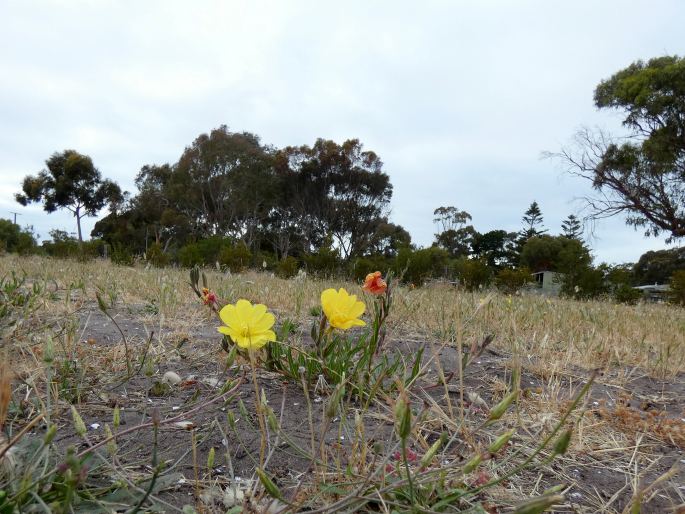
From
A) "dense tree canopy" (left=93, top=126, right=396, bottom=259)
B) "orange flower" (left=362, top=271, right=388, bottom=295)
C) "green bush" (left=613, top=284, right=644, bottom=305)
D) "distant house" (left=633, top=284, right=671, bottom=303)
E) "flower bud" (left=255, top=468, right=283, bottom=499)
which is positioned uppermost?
"dense tree canopy" (left=93, top=126, right=396, bottom=259)

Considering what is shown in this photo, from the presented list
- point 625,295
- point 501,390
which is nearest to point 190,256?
point 625,295

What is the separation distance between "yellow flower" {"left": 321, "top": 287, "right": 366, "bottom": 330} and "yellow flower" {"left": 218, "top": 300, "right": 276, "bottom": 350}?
186 mm

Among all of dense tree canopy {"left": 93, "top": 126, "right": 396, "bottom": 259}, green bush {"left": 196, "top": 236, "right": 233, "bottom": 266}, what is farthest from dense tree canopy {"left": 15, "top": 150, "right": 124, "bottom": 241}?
green bush {"left": 196, "top": 236, "right": 233, "bottom": 266}

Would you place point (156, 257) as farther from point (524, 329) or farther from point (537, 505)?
point (537, 505)

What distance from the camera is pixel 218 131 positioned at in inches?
1053

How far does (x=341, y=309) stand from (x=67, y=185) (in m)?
28.4

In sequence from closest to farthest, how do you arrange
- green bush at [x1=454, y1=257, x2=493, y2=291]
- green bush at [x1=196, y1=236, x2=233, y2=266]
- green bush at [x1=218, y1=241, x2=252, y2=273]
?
green bush at [x1=454, y1=257, x2=493, y2=291] → green bush at [x1=218, y1=241, x2=252, y2=273] → green bush at [x1=196, y1=236, x2=233, y2=266]

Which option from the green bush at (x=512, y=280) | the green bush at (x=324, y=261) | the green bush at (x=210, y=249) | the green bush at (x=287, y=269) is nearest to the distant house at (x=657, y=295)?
the green bush at (x=512, y=280)

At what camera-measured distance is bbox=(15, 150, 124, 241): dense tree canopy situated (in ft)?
83.4

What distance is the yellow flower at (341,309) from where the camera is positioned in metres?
1.16

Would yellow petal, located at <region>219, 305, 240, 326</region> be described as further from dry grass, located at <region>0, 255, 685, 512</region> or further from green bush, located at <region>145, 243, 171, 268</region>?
green bush, located at <region>145, 243, 171, 268</region>

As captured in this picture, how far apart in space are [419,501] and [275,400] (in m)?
0.73

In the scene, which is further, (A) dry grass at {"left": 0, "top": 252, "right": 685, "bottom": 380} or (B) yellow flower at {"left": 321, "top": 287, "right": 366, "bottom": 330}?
(A) dry grass at {"left": 0, "top": 252, "right": 685, "bottom": 380}

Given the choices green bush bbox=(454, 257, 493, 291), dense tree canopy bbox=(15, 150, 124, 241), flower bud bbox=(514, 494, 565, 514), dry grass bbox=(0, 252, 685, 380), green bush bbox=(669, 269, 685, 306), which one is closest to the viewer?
flower bud bbox=(514, 494, 565, 514)
